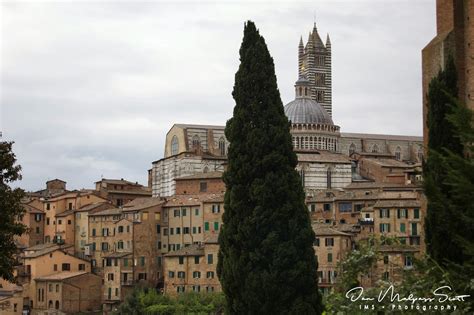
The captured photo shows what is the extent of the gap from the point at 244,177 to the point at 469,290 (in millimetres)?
12005

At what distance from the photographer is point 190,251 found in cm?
5947

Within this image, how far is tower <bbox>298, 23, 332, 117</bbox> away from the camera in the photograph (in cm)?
11231

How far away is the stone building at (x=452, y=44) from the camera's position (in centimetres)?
1549

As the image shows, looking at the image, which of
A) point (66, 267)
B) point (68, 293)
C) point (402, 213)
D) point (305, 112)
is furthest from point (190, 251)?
point (305, 112)

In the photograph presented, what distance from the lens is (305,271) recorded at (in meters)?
21.7

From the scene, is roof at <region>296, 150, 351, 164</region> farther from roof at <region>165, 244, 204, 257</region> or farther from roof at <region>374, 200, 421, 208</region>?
roof at <region>374, 200, 421, 208</region>

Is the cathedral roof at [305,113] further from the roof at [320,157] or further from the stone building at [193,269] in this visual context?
the stone building at [193,269]

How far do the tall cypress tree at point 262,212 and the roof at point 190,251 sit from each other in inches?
1451

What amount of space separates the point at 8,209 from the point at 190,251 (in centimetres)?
4338

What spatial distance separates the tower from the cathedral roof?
1439 centimetres

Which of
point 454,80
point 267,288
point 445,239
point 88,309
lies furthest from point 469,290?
point 88,309

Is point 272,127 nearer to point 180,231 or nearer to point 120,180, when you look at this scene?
point 180,231

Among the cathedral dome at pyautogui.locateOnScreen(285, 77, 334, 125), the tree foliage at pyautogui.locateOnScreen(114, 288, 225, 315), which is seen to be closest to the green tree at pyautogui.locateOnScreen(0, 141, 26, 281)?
the tree foliage at pyautogui.locateOnScreen(114, 288, 225, 315)

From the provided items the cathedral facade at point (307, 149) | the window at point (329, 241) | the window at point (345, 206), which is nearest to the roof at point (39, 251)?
the cathedral facade at point (307, 149)
